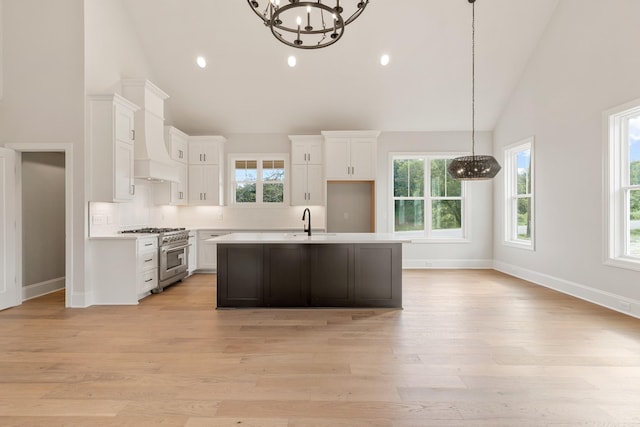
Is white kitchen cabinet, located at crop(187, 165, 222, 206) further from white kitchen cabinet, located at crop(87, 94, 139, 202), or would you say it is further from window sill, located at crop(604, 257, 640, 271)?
window sill, located at crop(604, 257, 640, 271)

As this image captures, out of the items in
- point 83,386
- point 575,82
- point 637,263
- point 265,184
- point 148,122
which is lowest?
point 83,386

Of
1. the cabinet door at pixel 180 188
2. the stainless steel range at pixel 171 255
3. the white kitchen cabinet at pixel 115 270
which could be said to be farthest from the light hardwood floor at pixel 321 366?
the cabinet door at pixel 180 188

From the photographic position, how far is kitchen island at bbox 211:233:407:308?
14.7ft

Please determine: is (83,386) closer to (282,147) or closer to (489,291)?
(489,291)

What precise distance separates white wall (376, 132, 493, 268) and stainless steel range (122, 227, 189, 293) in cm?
384

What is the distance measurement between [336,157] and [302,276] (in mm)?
3210

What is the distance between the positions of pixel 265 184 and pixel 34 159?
386 cm

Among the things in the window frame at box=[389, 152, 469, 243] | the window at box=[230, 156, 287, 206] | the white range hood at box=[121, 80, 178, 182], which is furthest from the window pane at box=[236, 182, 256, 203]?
the window frame at box=[389, 152, 469, 243]

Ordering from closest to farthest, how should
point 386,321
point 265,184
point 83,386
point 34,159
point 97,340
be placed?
point 83,386, point 97,340, point 386,321, point 34,159, point 265,184

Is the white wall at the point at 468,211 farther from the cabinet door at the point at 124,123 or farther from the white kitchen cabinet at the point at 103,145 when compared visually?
the white kitchen cabinet at the point at 103,145

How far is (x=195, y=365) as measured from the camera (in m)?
2.83

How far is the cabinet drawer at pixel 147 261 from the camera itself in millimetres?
4844

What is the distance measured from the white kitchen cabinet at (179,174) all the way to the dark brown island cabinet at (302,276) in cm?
280

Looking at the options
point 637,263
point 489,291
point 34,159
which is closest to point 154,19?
point 34,159
